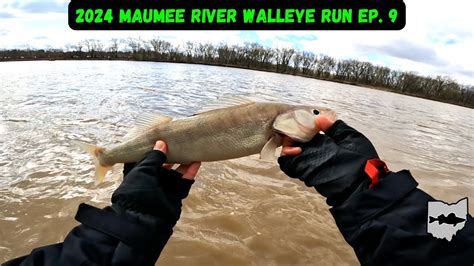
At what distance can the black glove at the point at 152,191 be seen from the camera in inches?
72.5

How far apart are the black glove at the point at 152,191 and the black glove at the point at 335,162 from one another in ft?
2.88

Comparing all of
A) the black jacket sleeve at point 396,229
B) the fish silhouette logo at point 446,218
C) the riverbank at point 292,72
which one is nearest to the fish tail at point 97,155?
the black jacket sleeve at point 396,229

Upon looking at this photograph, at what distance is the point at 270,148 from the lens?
2703mm

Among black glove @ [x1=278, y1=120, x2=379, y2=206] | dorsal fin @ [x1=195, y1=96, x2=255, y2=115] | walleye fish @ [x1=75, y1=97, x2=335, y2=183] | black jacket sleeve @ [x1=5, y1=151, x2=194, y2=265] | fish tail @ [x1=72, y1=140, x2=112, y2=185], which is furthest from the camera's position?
fish tail @ [x1=72, y1=140, x2=112, y2=185]

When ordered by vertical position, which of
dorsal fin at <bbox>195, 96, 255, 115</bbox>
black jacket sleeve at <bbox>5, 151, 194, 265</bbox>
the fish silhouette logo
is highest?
dorsal fin at <bbox>195, 96, 255, 115</bbox>

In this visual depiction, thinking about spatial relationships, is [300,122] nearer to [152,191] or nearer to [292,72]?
[152,191]

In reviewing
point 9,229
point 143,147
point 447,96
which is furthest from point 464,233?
point 447,96

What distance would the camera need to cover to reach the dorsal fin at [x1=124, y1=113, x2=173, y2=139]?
9.78ft

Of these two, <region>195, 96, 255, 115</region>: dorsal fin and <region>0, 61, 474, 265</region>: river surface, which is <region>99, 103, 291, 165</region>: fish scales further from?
<region>0, 61, 474, 265</region>: river surface

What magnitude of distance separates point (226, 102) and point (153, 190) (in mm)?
1230

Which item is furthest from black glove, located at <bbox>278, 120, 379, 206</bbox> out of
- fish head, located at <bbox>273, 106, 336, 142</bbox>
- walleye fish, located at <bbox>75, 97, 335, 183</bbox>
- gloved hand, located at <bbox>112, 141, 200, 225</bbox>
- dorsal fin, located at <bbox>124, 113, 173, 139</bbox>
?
dorsal fin, located at <bbox>124, 113, 173, 139</bbox>

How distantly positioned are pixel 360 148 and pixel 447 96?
3966 inches

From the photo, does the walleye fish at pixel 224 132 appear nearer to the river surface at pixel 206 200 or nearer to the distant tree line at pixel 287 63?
the river surface at pixel 206 200

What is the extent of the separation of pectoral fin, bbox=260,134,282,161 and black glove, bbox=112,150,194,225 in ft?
2.35
